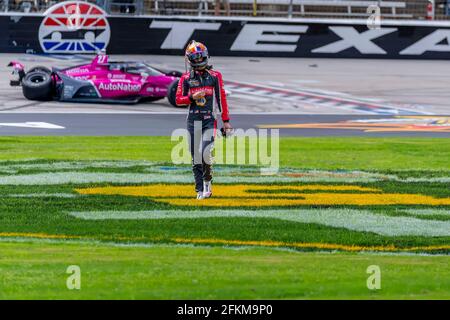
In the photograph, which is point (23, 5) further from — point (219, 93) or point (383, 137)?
point (219, 93)

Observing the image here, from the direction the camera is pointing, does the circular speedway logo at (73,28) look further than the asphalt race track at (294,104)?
Yes

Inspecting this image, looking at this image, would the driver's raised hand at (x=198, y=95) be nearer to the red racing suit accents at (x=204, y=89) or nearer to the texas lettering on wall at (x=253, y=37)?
the red racing suit accents at (x=204, y=89)

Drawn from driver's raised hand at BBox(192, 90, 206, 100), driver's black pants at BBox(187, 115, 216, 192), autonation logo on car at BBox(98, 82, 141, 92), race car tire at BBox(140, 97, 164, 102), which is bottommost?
race car tire at BBox(140, 97, 164, 102)

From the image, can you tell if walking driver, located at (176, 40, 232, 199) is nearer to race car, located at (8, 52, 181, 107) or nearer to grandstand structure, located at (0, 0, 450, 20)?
race car, located at (8, 52, 181, 107)

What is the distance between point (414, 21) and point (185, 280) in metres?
29.5

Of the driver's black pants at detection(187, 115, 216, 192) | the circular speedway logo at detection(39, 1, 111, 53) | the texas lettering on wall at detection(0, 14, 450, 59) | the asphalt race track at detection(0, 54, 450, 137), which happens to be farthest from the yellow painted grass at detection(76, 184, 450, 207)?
the texas lettering on wall at detection(0, 14, 450, 59)

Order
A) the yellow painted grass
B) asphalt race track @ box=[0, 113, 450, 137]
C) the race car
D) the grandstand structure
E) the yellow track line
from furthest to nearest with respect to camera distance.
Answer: the grandstand structure → the race car → asphalt race track @ box=[0, 113, 450, 137] → the yellow painted grass → the yellow track line

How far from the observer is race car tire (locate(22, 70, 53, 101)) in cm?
2553

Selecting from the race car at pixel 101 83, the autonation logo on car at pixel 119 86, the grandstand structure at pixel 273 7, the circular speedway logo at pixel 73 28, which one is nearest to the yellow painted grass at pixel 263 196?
the race car at pixel 101 83

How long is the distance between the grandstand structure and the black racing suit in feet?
70.5

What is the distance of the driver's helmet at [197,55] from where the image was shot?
12.8 metres

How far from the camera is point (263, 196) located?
46.2 ft

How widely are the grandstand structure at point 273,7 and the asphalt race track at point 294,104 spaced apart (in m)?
1.62

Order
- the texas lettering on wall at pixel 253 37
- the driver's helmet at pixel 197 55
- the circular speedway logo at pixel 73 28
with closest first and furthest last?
the driver's helmet at pixel 197 55
the circular speedway logo at pixel 73 28
the texas lettering on wall at pixel 253 37
